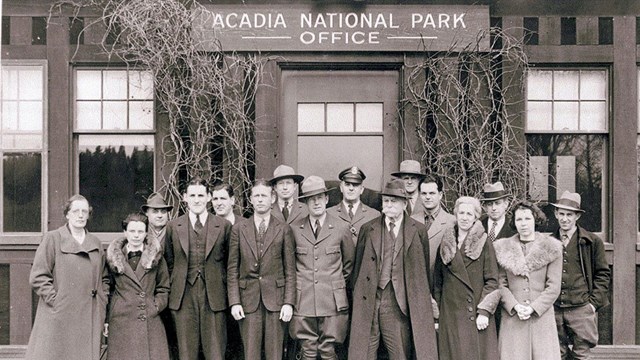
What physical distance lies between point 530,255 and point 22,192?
529 centimetres

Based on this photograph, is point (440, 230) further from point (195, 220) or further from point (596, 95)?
point (596, 95)

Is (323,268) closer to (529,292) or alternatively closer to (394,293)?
(394,293)

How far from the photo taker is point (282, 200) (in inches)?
242

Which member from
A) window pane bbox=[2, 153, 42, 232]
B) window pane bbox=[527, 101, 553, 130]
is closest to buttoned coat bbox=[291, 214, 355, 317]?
window pane bbox=[527, 101, 553, 130]

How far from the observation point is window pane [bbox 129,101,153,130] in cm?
712

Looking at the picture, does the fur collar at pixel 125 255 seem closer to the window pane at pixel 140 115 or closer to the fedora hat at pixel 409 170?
the window pane at pixel 140 115

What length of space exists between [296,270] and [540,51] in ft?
12.3

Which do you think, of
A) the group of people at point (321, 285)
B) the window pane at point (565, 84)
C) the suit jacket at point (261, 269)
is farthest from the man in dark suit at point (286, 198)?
the window pane at point (565, 84)

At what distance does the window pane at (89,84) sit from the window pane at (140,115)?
16.0 inches

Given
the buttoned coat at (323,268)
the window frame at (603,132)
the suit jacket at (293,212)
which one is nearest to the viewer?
the buttoned coat at (323,268)

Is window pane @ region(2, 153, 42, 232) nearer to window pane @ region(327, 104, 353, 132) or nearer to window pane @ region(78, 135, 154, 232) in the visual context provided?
window pane @ region(78, 135, 154, 232)

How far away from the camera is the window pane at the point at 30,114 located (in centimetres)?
710

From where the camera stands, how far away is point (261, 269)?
539cm

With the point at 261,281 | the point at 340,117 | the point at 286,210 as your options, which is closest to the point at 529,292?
the point at 261,281
